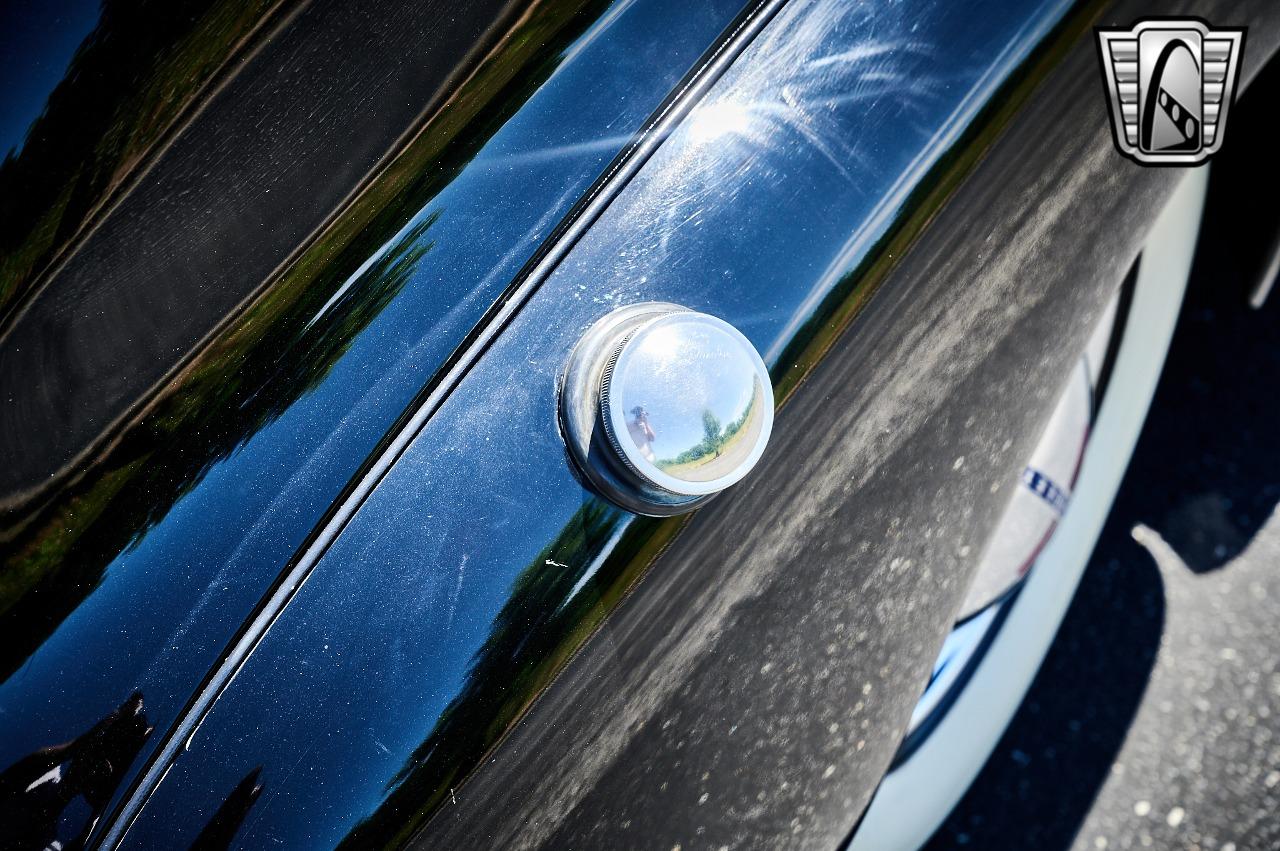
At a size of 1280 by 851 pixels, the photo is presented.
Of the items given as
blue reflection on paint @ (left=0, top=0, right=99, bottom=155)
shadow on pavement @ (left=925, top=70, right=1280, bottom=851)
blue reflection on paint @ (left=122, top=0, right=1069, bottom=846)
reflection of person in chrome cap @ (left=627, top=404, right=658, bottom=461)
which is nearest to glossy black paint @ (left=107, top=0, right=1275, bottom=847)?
blue reflection on paint @ (left=122, top=0, right=1069, bottom=846)

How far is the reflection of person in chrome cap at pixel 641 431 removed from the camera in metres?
0.67

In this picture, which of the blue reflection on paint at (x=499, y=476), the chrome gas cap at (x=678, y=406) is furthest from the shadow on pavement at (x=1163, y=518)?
the chrome gas cap at (x=678, y=406)

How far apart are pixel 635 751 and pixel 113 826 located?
44 cm

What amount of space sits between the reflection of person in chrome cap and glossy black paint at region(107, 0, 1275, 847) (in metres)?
0.10

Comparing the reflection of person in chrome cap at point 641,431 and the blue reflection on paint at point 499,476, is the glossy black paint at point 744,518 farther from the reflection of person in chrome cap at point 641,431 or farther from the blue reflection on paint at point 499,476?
the reflection of person in chrome cap at point 641,431

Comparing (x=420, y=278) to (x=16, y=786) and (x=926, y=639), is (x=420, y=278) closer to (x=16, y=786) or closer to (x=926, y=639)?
(x=16, y=786)

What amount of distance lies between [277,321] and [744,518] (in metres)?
0.48

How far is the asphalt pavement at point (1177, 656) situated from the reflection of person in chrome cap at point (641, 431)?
153cm

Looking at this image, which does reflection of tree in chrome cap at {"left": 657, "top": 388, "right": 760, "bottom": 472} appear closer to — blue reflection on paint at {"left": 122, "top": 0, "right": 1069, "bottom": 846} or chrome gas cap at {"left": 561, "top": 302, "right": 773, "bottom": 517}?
chrome gas cap at {"left": 561, "top": 302, "right": 773, "bottom": 517}

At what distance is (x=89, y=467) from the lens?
2.81 ft

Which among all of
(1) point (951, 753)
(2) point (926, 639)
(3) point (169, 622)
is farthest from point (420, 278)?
(1) point (951, 753)

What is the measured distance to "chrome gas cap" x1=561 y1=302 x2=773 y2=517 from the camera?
2.19 ft

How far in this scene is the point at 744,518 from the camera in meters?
0.86

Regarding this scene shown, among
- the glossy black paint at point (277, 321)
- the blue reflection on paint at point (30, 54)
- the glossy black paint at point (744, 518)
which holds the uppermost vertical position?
the blue reflection on paint at point (30, 54)
